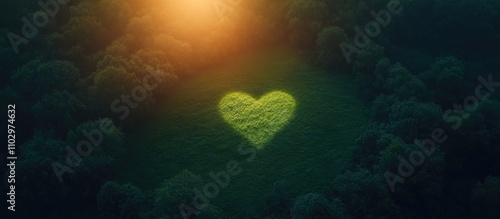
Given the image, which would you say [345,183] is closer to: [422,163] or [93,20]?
[422,163]
